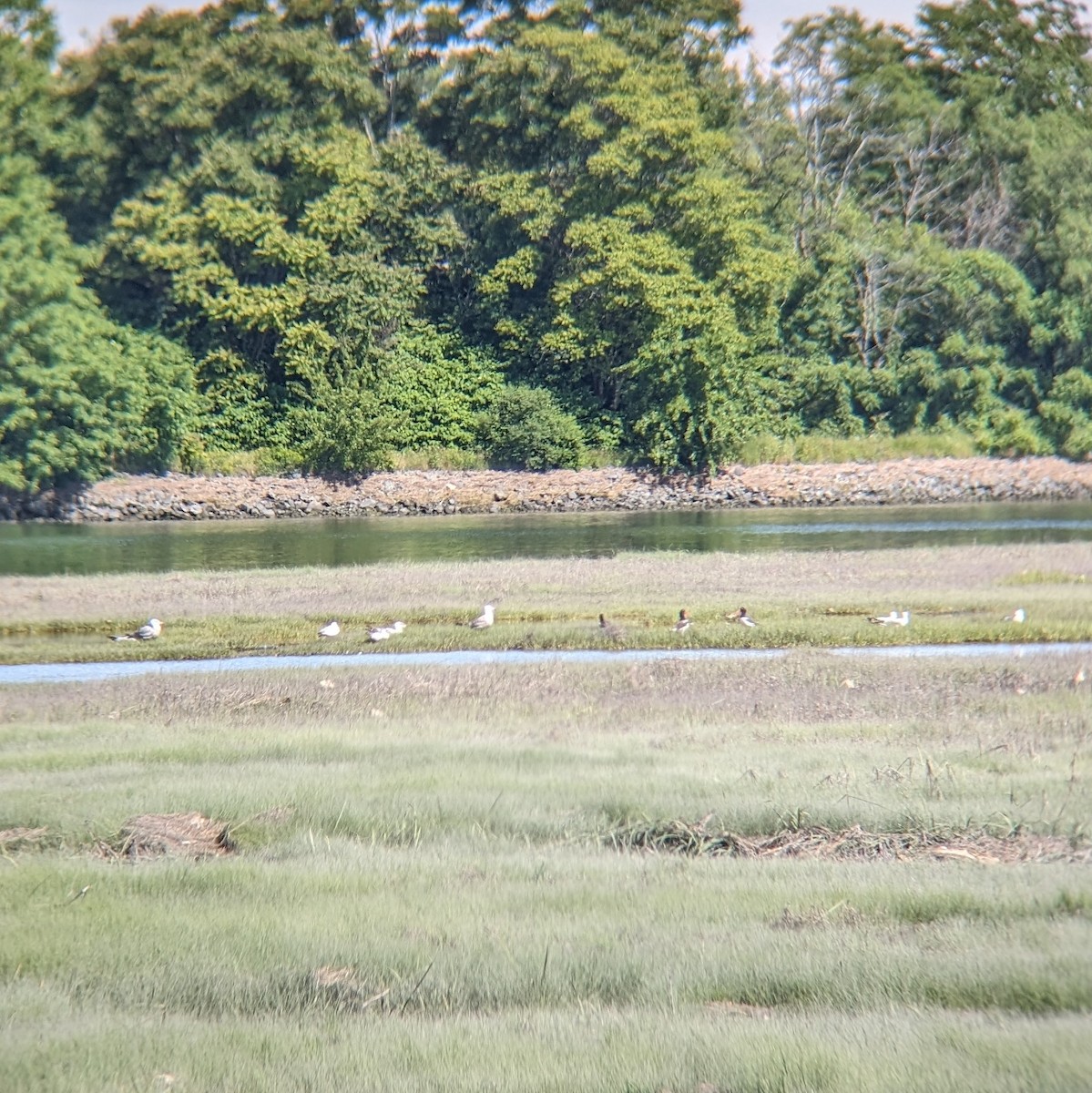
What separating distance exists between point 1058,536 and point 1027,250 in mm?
37708

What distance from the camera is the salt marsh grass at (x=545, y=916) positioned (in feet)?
19.6

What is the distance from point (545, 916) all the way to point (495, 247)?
60.4m

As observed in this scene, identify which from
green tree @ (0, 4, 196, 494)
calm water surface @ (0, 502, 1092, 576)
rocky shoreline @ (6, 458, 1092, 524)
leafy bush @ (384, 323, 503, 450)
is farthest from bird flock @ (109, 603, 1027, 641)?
leafy bush @ (384, 323, 503, 450)

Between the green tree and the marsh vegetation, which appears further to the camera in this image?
the green tree

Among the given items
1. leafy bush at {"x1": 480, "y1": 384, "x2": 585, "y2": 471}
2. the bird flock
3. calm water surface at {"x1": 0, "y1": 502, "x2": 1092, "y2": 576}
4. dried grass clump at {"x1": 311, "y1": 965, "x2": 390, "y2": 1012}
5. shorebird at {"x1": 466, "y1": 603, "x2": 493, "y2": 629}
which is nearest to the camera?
dried grass clump at {"x1": 311, "y1": 965, "x2": 390, "y2": 1012}

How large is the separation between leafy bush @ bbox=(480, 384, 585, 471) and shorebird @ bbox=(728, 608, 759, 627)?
129ft

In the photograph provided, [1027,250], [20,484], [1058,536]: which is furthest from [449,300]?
[1058,536]

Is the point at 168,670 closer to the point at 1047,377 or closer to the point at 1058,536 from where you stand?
the point at 1058,536

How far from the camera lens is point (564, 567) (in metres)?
32.1

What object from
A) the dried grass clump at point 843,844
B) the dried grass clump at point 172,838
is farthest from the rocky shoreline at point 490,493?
the dried grass clump at point 843,844

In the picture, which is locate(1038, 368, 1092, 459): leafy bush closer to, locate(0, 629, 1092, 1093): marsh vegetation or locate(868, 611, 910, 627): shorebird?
locate(868, 611, 910, 627): shorebird

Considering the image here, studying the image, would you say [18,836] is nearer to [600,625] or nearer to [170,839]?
[170,839]

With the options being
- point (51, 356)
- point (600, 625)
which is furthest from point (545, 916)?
point (51, 356)

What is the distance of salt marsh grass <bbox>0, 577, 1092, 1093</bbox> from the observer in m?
5.96
